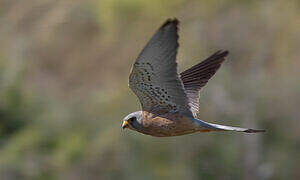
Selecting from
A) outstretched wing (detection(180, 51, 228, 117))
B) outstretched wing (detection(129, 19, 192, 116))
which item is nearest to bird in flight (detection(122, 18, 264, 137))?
outstretched wing (detection(129, 19, 192, 116))

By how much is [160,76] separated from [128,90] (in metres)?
10.6

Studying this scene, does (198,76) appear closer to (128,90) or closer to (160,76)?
(160,76)

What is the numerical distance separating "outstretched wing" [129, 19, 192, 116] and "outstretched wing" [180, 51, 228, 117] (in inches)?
27.9

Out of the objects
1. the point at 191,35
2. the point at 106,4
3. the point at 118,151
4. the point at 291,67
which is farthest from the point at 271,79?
the point at 106,4

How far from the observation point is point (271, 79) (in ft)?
55.3

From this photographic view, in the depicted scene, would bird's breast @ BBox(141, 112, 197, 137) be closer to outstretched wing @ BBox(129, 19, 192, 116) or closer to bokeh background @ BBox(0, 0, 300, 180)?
outstretched wing @ BBox(129, 19, 192, 116)

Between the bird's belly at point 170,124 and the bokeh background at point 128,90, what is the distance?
799cm

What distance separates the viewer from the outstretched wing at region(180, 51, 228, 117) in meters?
7.41

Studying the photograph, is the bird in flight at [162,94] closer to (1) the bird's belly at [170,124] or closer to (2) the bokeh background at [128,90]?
(1) the bird's belly at [170,124]

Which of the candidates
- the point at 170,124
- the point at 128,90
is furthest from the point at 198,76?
the point at 128,90

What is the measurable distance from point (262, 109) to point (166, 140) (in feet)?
6.92

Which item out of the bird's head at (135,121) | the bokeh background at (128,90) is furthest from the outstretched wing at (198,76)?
the bokeh background at (128,90)

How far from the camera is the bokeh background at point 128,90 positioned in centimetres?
1565

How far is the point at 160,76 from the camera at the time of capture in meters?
6.42
